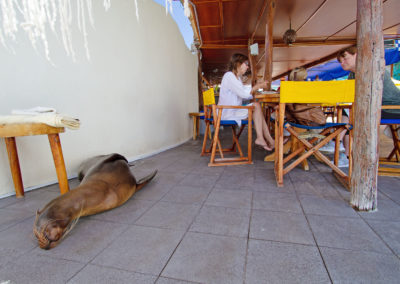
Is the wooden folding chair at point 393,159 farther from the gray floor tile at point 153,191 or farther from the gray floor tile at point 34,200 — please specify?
the gray floor tile at point 34,200

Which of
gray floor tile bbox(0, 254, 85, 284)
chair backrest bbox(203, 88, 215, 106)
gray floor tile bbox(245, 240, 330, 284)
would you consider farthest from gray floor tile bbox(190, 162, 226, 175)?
gray floor tile bbox(0, 254, 85, 284)

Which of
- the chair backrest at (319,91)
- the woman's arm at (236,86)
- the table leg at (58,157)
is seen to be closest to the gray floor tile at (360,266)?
the chair backrest at (319,91)

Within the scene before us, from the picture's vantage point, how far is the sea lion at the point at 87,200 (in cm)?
109

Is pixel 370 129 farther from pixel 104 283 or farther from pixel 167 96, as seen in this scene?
pixel 167 96

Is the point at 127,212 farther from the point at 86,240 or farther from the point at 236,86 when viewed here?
the point at 236,86

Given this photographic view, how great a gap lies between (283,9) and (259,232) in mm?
5112

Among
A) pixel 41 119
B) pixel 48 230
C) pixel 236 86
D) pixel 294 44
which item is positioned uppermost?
pixel 294 44

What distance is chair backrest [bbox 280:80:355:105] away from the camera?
176 centimetres

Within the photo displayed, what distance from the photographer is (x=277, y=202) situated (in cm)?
159

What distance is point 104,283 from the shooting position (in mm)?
858

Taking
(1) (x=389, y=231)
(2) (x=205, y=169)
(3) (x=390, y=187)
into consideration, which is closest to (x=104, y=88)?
(2) (x=205, y=169)

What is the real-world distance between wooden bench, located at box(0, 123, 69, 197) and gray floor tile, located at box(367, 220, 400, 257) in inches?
84.5

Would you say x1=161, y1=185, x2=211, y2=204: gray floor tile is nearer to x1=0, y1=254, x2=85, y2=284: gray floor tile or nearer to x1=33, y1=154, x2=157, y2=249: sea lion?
x1=33, y1=154, x2=157, y2=249: sea lion

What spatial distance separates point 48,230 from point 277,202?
1469mm
